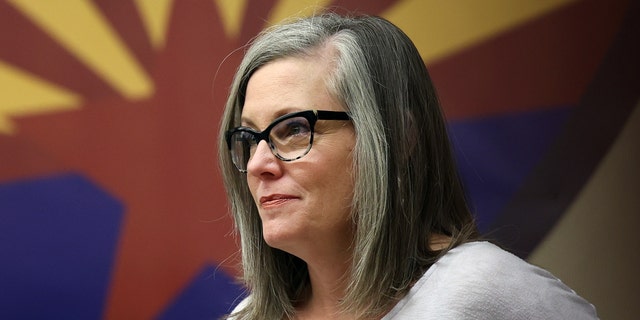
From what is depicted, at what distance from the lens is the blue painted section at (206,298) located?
2.02 meters

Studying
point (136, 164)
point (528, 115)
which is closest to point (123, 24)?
point (136, 164)

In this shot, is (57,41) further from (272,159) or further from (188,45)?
(272,159)

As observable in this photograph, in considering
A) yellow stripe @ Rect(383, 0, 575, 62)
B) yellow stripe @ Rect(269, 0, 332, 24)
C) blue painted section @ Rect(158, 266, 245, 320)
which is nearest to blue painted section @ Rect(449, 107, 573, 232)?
yellow stripe @ Rect(383, 0, 575, 62)

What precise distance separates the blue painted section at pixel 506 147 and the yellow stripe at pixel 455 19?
19 centimetres

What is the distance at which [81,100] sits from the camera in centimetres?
199

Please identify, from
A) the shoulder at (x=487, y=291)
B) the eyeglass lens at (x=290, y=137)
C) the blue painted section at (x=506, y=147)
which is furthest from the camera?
the blue painted section at (x=506, y=147)

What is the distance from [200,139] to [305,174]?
77 cm

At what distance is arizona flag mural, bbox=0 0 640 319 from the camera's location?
1.97 meters

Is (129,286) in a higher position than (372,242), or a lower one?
lower

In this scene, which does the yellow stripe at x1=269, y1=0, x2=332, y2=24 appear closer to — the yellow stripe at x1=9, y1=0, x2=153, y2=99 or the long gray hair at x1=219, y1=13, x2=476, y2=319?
the yellow stripe at x1=9, y1=0, x2=153, y2=99

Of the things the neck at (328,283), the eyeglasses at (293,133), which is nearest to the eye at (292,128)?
the eyeglasses at (293,133)

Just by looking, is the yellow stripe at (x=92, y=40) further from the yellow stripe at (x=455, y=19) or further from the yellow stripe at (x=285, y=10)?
the yellow stripe at (x=455, y=19)

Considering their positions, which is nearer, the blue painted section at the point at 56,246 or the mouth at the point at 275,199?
the mouth at the point at 275,199

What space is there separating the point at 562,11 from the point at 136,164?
1.02m
